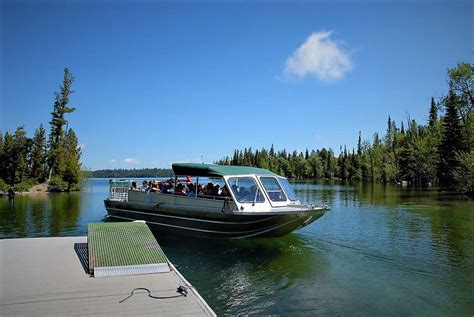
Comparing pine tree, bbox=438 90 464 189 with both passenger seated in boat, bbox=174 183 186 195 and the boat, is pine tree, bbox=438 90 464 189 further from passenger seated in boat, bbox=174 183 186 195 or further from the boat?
passenger seated in boat, bbox=174 183 186 195

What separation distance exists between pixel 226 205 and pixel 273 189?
Answer: 2269 millimetres

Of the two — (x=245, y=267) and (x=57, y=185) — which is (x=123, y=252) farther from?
(x=57, y=185)

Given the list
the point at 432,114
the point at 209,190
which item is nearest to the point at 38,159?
the point at 209,190

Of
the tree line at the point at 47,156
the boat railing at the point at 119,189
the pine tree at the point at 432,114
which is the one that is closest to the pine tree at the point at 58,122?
the tree line at the point at 47,156

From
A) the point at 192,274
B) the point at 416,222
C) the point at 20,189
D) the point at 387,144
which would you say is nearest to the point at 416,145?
the point at 387,144

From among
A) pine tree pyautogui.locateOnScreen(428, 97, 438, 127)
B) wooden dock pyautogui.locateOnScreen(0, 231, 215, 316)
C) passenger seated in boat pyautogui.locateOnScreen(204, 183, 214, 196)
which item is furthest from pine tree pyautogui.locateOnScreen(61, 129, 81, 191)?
pine tree pyautogui.locateOnScreen(428, 97, 438, 127)

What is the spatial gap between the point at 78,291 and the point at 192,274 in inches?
185

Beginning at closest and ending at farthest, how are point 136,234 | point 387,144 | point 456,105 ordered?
point 136,234 → point 456,105 → point 387,144

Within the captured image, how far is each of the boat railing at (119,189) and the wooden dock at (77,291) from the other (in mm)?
11795

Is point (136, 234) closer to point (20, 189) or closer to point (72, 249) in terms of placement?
point (72, 249)

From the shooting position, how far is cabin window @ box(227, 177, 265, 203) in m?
15.6

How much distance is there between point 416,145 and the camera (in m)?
82.2

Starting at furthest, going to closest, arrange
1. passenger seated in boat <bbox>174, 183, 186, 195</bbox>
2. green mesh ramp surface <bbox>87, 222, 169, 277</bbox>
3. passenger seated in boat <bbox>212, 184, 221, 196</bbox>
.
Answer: passenger seated in boat <bbox>174, 183, 186, 195</bbox> < passenger seated in boat <bbox>212, 184, 221, 196</bbox> < green mesh ramp surface <bbox>87, 222, 169, 277</bbox>

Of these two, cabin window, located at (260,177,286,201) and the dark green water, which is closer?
the dark green water
